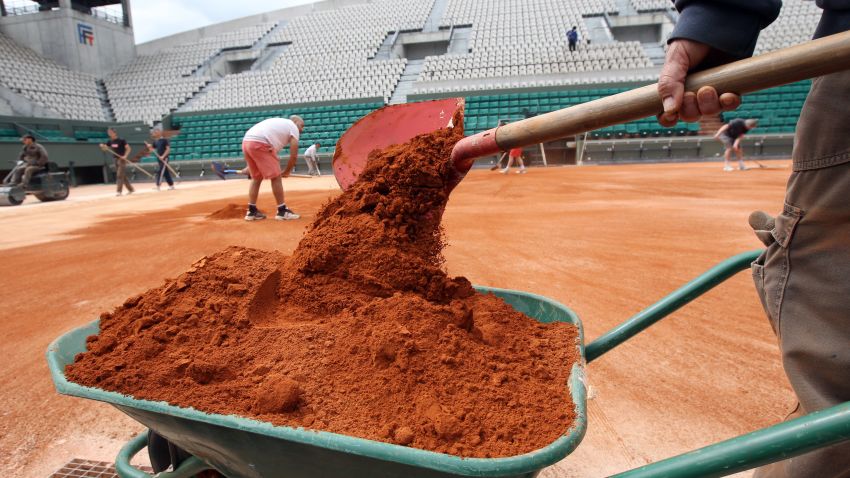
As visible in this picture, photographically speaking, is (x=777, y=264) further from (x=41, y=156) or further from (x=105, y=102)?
(x=105, y=102)

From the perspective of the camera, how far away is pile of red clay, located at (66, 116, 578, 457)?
3.28 feet

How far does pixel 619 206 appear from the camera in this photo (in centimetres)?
659

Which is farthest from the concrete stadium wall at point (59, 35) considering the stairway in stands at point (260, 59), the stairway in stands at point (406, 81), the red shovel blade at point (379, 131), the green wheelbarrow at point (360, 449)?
the green wheelbarrow at point (360, 449)

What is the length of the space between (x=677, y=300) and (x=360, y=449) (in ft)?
3.23

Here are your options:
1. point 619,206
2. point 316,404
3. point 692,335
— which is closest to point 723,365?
point 692,335

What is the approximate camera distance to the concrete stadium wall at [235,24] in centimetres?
2662

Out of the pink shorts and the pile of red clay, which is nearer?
the pile of red clay

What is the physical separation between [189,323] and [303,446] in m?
0.59

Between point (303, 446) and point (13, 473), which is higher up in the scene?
point (303, 446)

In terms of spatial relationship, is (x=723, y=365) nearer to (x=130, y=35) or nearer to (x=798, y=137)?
(x=798, y=137)

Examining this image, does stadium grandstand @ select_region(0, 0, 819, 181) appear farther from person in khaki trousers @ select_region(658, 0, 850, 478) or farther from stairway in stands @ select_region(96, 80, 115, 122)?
person in khaki trousers @ select_region(658, 0, 850, 478)

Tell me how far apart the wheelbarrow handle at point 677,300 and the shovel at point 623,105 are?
49cm

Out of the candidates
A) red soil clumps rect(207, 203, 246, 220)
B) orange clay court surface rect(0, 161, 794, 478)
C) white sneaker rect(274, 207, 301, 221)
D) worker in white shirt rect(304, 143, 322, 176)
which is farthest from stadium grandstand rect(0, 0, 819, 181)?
white sneaker rect(274, 207, 301, 221)

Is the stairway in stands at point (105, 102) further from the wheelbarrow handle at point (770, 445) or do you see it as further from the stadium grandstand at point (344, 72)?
the wheelbarrow handle at point (770, 445)
